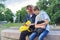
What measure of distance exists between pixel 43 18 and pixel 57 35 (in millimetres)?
666

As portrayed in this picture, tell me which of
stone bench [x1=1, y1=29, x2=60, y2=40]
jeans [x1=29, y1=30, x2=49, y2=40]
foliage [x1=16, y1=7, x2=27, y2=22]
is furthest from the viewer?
foliage [x1=16, y1=7, x2=27, y2=22]

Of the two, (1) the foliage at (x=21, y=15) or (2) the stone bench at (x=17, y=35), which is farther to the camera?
(1) the foliage at (x=21, y=15)

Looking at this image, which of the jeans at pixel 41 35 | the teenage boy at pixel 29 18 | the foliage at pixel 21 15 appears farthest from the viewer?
the foliage at pixel 21 15

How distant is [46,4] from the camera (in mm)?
54844

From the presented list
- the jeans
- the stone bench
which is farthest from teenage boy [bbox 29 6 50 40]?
the stone bench

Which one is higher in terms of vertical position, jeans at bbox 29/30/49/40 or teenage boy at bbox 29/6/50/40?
teenage boy at bbox 29/6/50/40

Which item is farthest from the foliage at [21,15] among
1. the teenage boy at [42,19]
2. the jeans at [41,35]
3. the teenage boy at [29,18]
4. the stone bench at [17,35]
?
the teenage boy at [42,19]

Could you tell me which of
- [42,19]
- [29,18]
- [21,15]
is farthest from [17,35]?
[21,15]

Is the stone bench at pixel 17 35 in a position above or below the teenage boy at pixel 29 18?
below

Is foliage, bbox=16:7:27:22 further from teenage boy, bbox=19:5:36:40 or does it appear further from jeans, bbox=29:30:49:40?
jeans, bbox=29:30:49:40

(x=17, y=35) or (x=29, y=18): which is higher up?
(x=29, y=18)

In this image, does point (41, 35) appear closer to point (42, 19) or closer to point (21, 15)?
point (42, 19)

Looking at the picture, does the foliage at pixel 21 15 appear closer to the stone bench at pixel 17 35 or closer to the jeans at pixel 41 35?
the stone bench at pixel 17 35

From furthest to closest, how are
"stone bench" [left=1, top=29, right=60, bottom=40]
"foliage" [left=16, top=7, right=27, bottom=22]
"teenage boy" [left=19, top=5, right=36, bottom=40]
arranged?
1. "foliage" [left=16, top=7, right=27, bottom=22]
2. "teenage boy" [left=19, top=5, right=36, bottom=40]
3. "stone bench" [left=1, top=29, right=60, bottom=40]
